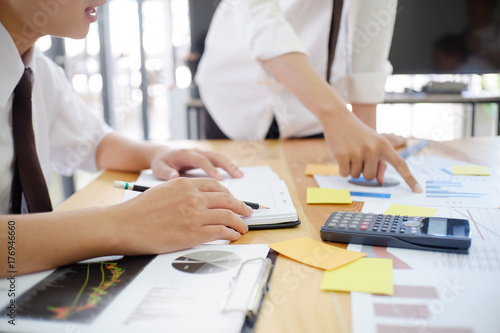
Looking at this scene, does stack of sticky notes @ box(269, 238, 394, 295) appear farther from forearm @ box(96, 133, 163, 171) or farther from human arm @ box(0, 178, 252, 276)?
forearm @ box(96, 133, 163, 171)

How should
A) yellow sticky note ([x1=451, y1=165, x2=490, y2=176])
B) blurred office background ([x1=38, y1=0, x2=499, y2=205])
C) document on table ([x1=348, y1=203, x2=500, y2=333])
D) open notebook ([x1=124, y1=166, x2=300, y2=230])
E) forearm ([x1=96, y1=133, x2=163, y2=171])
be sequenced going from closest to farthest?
document on table ([x1=348, y1=203, x2=500, y2=333]) → open notebook ([x1=124, y1=166, x2=300, y2=230]) → yellow sticky note ([x1=451, y1=165, x2=490, y2=176]) → forearm ([x1=96, y1=133, x2=163, y2=171]) → blurred office background ([x1=38, y1=0, x2=499, y2=205])

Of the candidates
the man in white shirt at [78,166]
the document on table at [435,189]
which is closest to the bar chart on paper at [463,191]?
the document on table at [435,189]

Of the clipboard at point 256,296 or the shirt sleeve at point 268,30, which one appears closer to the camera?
the clipboard at point 256,296

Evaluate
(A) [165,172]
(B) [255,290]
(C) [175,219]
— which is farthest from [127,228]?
(A) [165,172]

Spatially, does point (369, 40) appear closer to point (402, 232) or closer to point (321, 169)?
point (321, 169)

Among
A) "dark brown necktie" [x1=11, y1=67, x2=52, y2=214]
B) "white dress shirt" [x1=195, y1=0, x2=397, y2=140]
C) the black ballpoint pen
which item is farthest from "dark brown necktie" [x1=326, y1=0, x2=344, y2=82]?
"dark brown necktie" [x1=11, y1=67, x2=52, y2=214]

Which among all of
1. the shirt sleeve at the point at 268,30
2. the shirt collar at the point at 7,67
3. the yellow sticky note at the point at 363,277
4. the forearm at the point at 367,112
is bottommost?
the yellow sticky note at the point at 363,277

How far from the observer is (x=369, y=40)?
132 centimetres

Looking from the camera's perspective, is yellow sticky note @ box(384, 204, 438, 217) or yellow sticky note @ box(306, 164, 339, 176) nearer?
yellow sticky note @ box(384, 204, 438, 217)

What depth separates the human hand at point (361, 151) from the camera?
91 centimetres

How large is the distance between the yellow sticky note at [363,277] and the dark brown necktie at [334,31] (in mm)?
926

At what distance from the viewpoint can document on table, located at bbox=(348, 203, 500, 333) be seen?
416 millimetres

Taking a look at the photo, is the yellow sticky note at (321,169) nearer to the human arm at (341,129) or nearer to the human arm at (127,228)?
the human arm at (341,129)

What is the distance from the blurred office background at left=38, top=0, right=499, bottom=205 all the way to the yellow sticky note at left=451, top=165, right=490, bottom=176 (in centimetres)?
191
